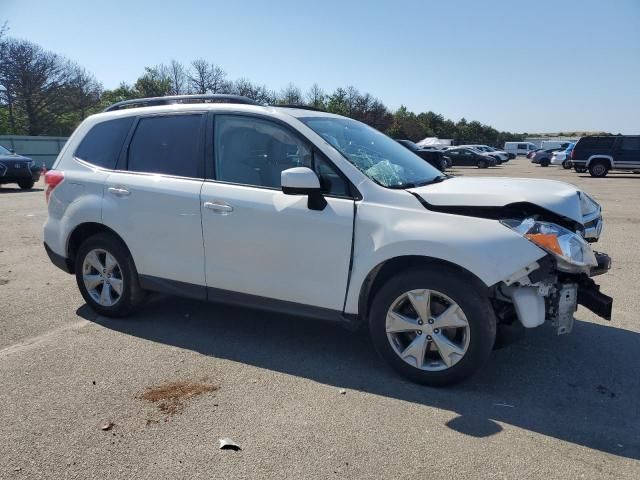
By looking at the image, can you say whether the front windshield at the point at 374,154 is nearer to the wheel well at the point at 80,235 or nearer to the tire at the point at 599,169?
the wheel well at the point at 80,235

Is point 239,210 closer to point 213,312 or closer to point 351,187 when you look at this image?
point 351,187

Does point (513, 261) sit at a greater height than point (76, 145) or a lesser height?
lesser

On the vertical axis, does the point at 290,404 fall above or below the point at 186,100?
below

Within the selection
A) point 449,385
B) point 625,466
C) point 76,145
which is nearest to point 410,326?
point 449,385

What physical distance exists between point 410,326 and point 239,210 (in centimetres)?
155

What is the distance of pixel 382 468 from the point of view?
2719 millimetres

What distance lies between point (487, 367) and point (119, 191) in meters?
3.39

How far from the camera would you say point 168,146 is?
457cm

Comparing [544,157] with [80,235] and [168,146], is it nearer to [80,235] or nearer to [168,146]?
[168,146]

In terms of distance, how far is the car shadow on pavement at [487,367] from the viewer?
3.17 m

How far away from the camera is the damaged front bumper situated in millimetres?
3342

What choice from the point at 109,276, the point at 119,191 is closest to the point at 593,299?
the point at 119,191

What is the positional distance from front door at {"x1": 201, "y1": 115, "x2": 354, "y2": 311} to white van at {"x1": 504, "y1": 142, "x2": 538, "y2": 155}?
68.2 meters

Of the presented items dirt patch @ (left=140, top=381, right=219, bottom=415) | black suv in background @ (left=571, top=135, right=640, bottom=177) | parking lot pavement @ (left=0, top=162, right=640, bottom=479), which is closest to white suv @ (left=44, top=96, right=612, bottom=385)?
parking lot pavement @ (left=0, top=162, right=640, bottom=479)
